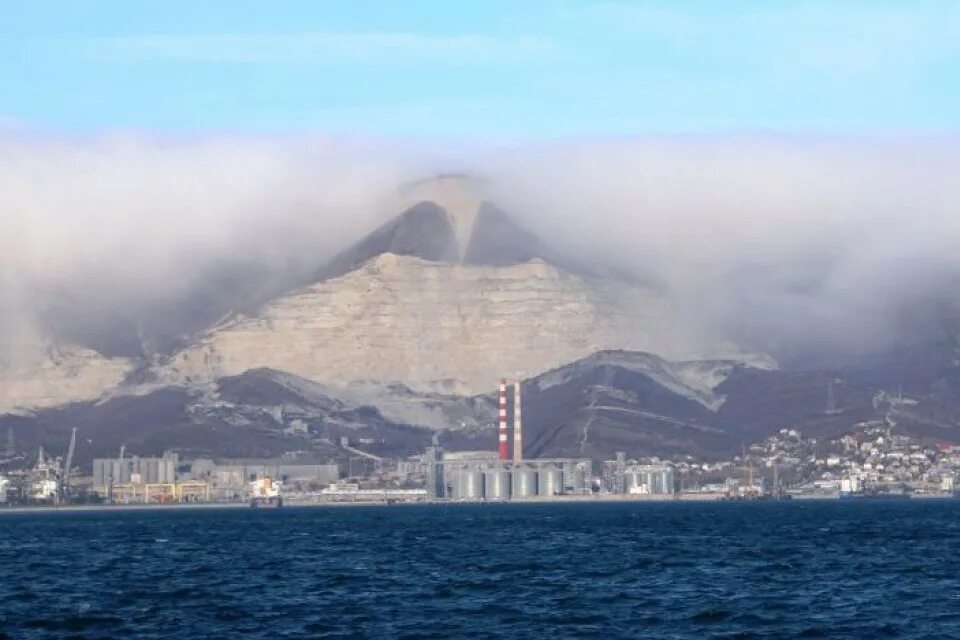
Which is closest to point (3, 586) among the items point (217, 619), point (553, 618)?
point (217, 619)

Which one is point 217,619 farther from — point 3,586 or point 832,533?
point 832,533

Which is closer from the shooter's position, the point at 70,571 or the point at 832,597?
the point at 832,597

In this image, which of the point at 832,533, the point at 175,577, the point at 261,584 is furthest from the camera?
the point at 832,533

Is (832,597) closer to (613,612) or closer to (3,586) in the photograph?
(613,612)

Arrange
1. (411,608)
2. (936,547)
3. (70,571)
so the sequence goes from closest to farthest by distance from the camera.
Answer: (411,608), (70,571), (936,547)

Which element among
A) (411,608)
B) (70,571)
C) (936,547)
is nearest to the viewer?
(411,608)

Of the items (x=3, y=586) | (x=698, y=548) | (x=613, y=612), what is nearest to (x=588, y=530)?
(x=698, y=548)
